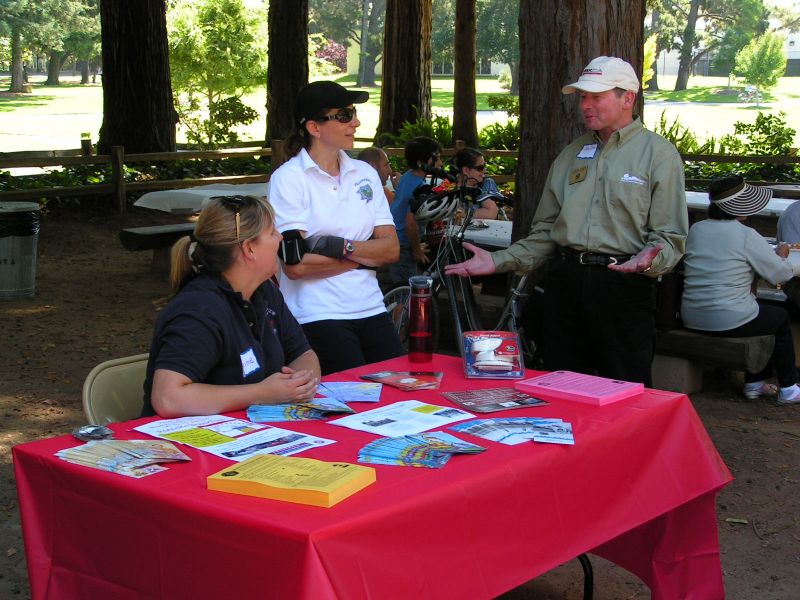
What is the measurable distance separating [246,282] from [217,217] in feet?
0.75

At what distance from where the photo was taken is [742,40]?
66188mm

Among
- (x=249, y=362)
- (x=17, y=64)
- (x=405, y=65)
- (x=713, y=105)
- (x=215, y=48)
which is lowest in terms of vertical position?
(x=249, y=362)

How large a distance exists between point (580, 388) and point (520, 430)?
52cm

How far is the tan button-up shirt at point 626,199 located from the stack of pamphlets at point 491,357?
112 cm

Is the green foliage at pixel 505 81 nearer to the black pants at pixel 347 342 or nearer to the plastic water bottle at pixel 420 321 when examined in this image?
the black pants at pixel 347 342

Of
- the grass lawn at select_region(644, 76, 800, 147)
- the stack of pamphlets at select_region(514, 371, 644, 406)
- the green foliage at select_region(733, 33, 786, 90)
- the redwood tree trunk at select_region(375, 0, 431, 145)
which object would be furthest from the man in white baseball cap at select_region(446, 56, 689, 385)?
the green foliage at select_region(733, 33, 786, 90)

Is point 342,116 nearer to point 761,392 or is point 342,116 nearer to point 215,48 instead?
point 761,392

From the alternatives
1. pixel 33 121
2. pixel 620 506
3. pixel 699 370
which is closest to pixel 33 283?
pixel 699 370

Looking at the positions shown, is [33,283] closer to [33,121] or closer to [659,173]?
[659,173]

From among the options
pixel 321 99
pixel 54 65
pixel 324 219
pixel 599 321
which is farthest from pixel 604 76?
Answer: pixel 54 65

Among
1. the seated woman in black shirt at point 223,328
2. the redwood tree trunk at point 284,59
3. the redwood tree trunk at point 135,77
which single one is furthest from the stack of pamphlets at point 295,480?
the redwood tree trunk at point 284,59

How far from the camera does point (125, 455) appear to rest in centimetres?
258

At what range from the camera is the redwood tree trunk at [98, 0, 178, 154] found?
14930mm

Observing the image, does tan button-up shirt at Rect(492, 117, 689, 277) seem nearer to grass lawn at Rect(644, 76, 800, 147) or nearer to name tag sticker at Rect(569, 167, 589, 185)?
name tag sticker at Rect(569, 167, 589, 185)
